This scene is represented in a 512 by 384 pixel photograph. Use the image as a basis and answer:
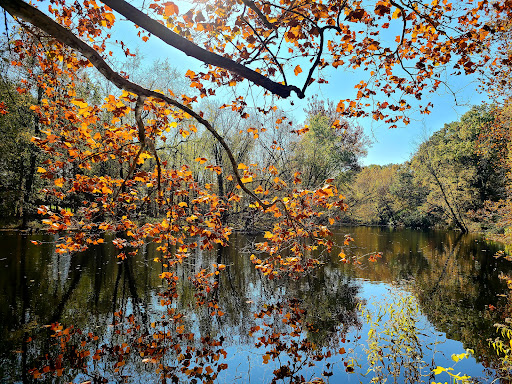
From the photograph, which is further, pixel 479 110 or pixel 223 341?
pixel 479 110

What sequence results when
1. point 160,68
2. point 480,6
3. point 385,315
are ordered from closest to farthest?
point 480,6 → point 385,315 → point 160,68

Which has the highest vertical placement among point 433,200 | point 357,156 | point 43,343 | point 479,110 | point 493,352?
point 479,110

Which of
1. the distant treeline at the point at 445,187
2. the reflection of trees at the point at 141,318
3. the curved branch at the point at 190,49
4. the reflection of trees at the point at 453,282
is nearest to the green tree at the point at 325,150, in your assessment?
the distant treeline at the point at 445,187

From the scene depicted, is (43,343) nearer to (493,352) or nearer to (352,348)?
(352,348)

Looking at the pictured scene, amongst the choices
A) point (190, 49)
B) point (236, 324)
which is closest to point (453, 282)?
point (236, 324)

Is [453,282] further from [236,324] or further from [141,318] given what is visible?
[141,318]

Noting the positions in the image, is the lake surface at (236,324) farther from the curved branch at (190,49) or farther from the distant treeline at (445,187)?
the distant treeline at (445,187)

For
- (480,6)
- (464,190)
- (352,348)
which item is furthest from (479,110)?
(352,348)

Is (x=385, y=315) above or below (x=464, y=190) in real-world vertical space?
below

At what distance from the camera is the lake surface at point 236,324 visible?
4.78 meters

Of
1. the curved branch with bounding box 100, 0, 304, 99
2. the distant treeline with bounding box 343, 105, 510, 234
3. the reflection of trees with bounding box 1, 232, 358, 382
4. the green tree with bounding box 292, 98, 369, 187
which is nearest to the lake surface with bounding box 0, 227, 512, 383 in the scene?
the reflection of trees with bounding box 1, 232, 358, 382

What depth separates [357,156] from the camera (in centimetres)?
3056

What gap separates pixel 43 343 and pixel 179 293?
148 inches

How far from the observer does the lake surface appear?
4.78m
